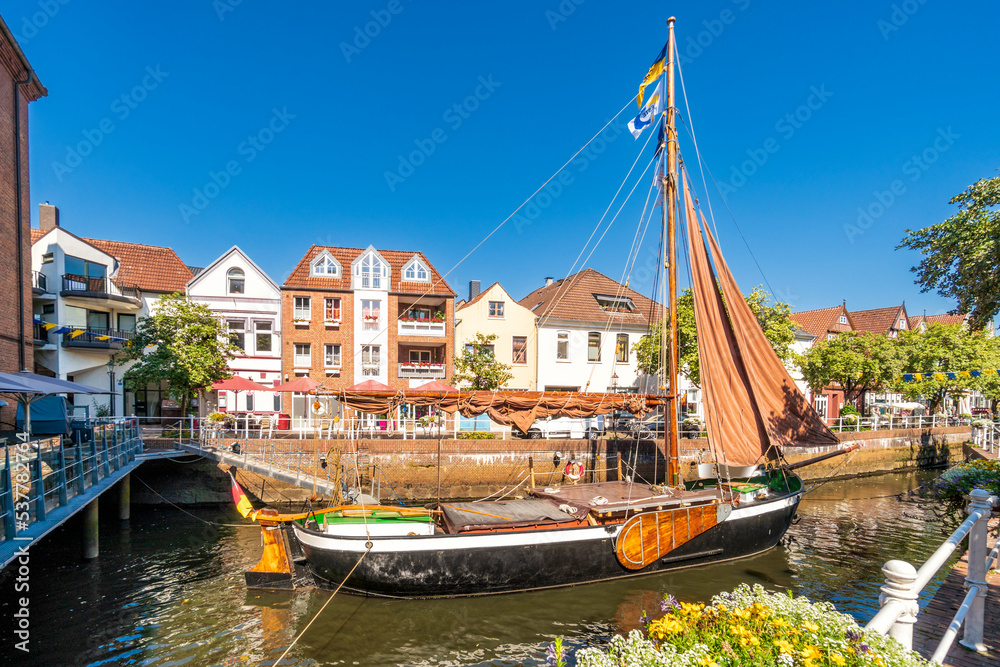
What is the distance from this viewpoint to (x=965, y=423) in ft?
133

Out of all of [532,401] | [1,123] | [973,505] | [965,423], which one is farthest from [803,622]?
[965,423]

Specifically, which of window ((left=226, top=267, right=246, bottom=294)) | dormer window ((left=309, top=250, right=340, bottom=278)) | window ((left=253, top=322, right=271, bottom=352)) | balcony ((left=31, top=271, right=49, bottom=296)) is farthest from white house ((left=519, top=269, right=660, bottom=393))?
balcony ((left=31, top=271, right=49, bottom=296))

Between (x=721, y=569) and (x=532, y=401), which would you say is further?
(x=532, y=401)

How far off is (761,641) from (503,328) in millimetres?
32189

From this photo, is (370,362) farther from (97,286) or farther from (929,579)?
(929,579)

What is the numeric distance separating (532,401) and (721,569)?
283 inches

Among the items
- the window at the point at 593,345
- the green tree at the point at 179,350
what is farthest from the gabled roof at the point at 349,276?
the window at the point at 593,345

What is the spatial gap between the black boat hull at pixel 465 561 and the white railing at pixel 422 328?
2070 cm

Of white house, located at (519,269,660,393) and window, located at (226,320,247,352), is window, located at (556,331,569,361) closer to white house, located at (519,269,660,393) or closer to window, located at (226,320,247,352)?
white house, located at (519,269,660,393)

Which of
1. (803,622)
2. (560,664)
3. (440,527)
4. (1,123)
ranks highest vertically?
(1,123)

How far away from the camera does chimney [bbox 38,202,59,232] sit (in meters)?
32.8

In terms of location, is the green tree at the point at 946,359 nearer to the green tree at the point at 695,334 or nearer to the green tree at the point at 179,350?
the green tree at the point at 695,334

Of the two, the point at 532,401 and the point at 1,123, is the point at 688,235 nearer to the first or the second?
the point at 532,401

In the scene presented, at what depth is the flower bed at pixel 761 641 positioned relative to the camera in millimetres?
2932
